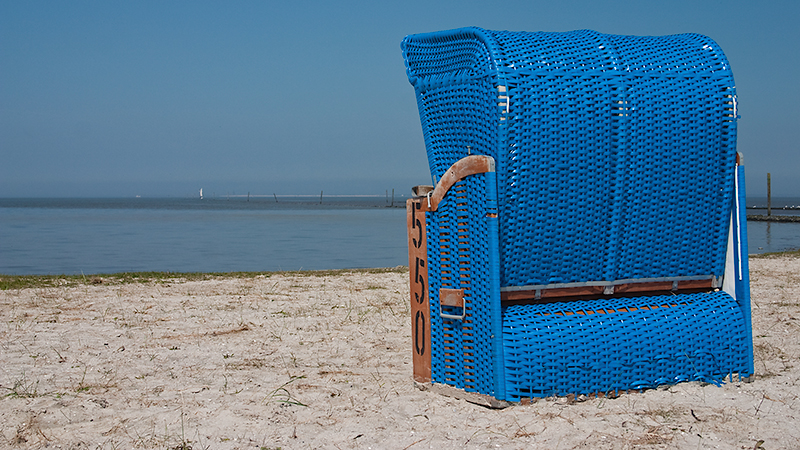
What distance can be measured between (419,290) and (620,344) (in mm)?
1393

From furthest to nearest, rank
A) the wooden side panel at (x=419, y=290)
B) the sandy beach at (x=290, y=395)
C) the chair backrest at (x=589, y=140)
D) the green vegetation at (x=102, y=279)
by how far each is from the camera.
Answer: the green vegetation at (x=102, y=279) < the wooden side panel at (x=419, y=290) < the chair backrest at (x=589, y=140) < the sandy beach at (x=290, y=395)

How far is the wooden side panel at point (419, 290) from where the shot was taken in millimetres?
4449

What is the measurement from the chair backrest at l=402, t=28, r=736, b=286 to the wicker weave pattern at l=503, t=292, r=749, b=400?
221mm

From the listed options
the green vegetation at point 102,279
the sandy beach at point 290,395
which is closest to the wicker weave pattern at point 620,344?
the sandy beach at point 290,395

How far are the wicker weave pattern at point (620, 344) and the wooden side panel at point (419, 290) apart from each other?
642mm

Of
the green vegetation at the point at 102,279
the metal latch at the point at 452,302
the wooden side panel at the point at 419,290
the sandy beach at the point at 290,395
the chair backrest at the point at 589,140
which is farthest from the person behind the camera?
the green vegetation at the point at 102,279

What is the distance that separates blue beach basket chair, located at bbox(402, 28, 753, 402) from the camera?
400 centimetres

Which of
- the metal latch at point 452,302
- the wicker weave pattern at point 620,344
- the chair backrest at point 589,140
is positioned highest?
the chair backrest at point 589,140

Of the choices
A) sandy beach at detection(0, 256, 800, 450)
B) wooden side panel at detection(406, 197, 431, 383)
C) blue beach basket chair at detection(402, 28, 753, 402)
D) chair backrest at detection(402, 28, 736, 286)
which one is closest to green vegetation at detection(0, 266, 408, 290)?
sandy beach at detection(0, 256, 800, 450)

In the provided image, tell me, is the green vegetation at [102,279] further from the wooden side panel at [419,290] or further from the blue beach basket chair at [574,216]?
the blue beach basket chair at [574,216]

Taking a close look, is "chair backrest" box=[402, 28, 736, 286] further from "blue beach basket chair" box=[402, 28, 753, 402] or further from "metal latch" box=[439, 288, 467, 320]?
"metal latch" box=[439, 288, 467, 320]

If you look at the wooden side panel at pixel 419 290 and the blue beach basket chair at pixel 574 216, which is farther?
the wooden side panel at pixel 419 290

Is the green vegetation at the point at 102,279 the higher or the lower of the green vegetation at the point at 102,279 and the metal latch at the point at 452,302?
the lower

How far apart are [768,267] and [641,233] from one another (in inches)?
374
